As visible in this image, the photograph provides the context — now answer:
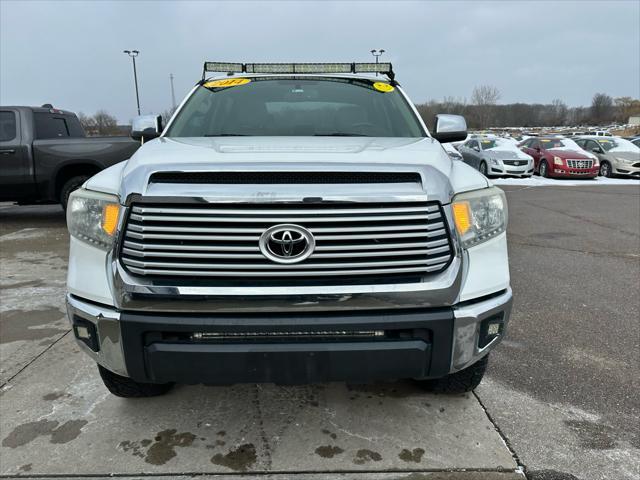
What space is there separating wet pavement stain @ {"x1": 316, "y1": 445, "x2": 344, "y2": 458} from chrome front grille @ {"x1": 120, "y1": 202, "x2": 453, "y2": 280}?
38.2 inches

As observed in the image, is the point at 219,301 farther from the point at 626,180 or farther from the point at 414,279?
the point at 626,180

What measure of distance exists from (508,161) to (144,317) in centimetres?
1695

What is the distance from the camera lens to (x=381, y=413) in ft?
8.85

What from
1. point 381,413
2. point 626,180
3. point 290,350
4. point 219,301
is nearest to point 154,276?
point 219,301

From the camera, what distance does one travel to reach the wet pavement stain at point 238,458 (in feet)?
7.48

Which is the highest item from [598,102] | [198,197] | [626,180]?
[598,102]

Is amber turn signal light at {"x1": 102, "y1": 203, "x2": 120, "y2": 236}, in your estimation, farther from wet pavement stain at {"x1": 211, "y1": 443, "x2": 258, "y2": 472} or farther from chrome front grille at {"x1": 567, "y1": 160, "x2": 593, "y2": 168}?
chrome front grille at {"x1": 567, "y1": 160, "x2": 593, "y2": 168}

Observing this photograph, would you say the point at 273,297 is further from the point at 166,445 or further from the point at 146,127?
the point at 146,127

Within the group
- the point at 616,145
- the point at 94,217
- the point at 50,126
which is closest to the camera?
the point at 94,217

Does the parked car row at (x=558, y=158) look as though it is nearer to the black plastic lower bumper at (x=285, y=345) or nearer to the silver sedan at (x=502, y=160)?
the silver sedan at (x=502, y=160)

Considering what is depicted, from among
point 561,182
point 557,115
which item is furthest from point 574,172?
point 557,115

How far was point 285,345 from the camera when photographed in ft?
6.51

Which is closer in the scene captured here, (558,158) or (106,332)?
(106,332)

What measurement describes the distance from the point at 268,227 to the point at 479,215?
95 cm
